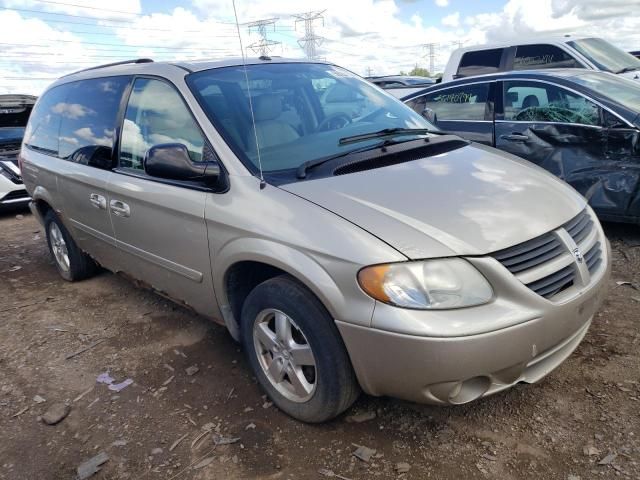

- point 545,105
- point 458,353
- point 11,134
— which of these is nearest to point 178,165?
point 458,353

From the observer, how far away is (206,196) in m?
2.74

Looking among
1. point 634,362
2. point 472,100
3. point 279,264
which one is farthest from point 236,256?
point 472,100

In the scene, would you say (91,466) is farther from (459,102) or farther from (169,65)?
(459,102)

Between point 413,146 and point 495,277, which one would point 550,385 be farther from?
point 413,146

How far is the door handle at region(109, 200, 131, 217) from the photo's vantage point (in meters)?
3.35

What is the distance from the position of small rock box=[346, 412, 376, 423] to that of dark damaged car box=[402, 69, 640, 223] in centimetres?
237

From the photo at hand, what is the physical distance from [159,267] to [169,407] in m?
0.87

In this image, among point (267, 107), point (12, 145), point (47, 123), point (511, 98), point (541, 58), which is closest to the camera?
point (267, 107)

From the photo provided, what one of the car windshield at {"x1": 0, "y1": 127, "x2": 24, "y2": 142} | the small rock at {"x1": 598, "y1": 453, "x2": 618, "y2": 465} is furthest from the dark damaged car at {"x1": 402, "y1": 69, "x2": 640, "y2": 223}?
the car windshield at {"x1": 0, "y1": 127, "x2": 24, "y2": 142}

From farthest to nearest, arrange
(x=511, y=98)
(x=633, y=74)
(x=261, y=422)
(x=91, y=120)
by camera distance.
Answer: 1. (x=633, y=74)
2. (x=511, y=98)
3. (x=91, y=120)
4. (x=261, y=422)

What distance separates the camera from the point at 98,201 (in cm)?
369

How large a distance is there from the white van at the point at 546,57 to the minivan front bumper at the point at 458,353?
5.89 metres

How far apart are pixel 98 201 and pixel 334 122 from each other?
1.79 m

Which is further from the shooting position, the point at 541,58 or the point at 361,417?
the point at 541,58
